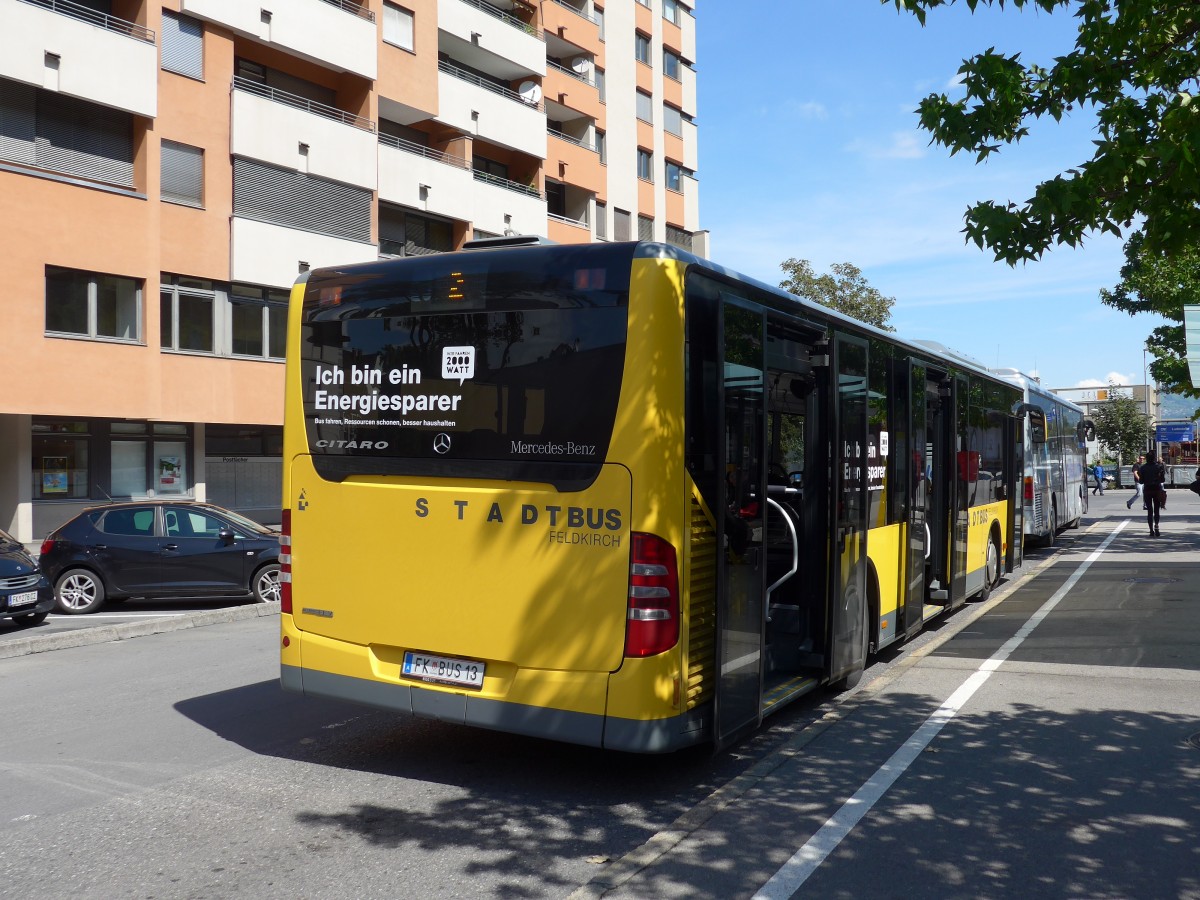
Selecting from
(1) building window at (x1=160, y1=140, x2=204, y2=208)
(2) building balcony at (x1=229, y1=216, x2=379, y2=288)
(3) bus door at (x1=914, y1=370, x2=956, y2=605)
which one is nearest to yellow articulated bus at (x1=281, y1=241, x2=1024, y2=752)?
(3) bus door at (x1=914, y1=370, x2=956, y2=605)

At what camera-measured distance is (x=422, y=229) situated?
32.1 meters

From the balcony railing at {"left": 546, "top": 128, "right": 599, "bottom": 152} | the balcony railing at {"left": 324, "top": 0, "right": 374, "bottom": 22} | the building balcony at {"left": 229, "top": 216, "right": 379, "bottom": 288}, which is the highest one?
the balcony railing at {"left": 324, "top": 0, "right": 374, "bottom": 22}

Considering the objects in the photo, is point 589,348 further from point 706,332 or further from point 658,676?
point 658,676

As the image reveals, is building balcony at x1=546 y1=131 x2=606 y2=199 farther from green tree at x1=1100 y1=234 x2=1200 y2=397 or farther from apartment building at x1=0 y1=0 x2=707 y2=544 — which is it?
green tree at x1=1100 y1=234 x2=1200 y2=397

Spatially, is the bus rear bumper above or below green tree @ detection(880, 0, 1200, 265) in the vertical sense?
below

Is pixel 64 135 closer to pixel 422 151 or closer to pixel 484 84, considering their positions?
pixel 422 151

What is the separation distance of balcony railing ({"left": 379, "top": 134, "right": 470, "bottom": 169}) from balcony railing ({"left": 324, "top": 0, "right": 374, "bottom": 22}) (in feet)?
9.73

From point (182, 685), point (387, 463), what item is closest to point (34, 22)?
point (182, 685)

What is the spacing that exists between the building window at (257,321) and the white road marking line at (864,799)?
66.5ft

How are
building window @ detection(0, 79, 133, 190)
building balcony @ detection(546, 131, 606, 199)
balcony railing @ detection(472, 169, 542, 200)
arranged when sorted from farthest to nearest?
1. building balcony @ detection(546, 131, 606, 199)
2. balcony railing @ detection(472, 169, 542, 200)
3. building window @ detection(0, 79, 133, 190)

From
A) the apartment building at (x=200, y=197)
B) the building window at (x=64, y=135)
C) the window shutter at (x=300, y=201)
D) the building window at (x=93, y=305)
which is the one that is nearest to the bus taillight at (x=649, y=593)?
the apartment building at (x=200, y=197)

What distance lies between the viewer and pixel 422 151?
1259 inches

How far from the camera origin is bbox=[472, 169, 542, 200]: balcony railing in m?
33.7

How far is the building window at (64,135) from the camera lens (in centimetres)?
2172
